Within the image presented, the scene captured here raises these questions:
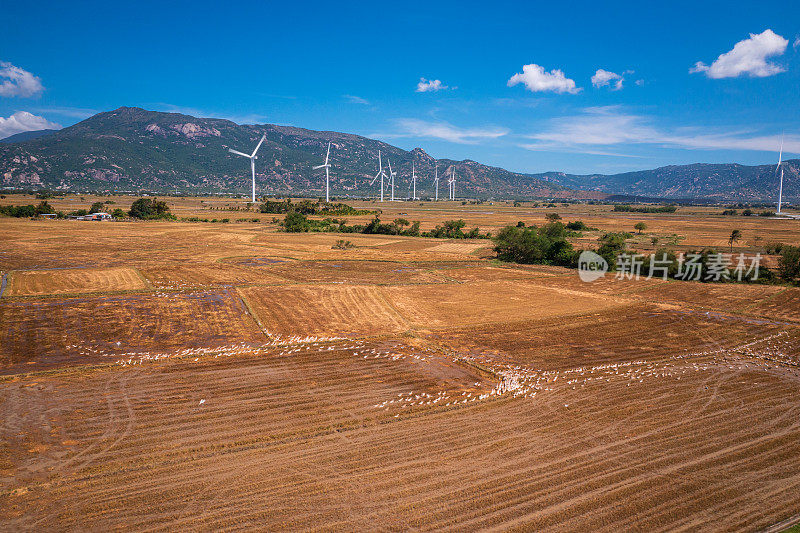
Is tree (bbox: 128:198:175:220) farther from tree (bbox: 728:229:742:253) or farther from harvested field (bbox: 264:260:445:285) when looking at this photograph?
tree (bbox: 728:229:742:253)

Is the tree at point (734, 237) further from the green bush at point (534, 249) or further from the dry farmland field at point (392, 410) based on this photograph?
Answer: the dry farmland field at point (392, 410)

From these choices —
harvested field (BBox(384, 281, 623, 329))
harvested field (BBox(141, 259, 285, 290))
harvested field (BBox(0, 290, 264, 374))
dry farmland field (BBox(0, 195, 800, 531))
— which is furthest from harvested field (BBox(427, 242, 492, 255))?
harvested field (BBox(0, 290, 264, 374))

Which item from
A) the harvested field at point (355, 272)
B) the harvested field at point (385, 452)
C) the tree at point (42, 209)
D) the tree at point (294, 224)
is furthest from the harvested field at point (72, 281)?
the tree at point (42, 209)

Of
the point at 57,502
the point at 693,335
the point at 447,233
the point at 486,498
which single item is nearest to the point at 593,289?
the point at 693,335

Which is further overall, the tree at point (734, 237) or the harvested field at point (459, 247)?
the tree at point (734, 237)

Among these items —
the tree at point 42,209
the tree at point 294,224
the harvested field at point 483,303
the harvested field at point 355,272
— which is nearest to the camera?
the harvested field at point 483,303

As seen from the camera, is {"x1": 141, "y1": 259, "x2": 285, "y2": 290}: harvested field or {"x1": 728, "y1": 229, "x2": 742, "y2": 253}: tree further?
{"x1": 728, "y1": 229, "x2": 742, "y2": 253}: tree

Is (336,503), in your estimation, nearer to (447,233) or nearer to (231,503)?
(231,503)
